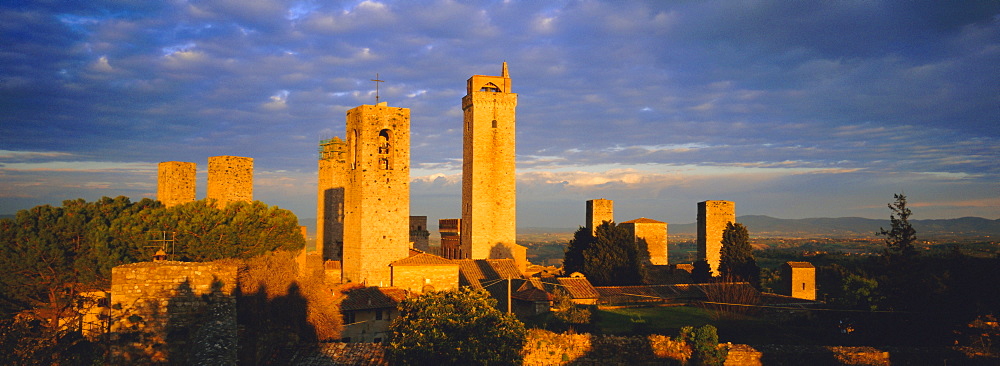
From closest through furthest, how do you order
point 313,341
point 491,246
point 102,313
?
1. point 313,341
2. point 102,313
3. point 491,246

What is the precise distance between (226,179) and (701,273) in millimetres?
28288

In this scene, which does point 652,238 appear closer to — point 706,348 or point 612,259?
point 612,259

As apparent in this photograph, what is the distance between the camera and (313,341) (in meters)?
18.0

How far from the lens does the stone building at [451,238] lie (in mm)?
47059

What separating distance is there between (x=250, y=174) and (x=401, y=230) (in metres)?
8.20

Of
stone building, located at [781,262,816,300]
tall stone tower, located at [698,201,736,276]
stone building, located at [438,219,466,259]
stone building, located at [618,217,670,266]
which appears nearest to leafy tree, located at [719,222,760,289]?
stone building, located at [781,262,816,300]

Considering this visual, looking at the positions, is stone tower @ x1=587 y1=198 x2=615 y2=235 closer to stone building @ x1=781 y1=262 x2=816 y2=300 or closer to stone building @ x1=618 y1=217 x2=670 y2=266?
stone building @ x1=618 y1=217 x2=670 y2=266

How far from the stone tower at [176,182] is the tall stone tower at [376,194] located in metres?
8.10

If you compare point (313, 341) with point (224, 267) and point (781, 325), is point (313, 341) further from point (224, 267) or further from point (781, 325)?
point (781, 325)

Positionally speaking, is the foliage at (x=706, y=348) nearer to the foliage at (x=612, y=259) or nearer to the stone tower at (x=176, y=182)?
the foliage at (x=612, y=259)

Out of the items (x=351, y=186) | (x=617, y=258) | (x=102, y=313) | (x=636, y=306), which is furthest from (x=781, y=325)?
(x=102, y=313)

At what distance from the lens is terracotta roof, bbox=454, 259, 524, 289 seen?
108 feet

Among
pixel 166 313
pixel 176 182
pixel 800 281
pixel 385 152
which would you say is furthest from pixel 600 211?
pixel 166 313

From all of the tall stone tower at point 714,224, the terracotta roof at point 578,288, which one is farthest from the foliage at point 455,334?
the tall stone tower at point 714,224
